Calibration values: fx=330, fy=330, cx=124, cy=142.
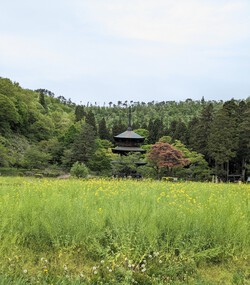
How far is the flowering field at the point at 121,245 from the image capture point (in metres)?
3.92

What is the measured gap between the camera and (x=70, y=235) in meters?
4.54

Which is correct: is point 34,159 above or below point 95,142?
below

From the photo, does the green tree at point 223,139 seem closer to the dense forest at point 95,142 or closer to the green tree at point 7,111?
the dense forest at point 95,142

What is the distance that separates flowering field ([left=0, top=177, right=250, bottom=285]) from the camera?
3.92m

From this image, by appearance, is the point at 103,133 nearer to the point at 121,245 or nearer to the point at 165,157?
the point at 165,157

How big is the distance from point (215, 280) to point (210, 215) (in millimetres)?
1094

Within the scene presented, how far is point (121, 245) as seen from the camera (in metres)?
4.39

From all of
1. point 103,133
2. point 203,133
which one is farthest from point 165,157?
point 103,133

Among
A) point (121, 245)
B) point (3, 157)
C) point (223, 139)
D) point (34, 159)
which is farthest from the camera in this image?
point (34, 159)

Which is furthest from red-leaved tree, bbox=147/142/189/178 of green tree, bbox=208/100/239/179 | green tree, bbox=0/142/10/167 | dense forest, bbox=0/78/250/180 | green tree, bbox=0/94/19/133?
green tree, bbox=0/94/19/133

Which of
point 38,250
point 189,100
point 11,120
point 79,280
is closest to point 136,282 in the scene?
point 79,280

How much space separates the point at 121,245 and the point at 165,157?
20417mm

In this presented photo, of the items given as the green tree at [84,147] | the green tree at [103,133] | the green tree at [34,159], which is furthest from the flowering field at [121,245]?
the green tree at [103,133]

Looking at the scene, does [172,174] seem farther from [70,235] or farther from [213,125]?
[70,235]
